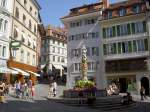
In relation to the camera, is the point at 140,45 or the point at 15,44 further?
the point at 140,45

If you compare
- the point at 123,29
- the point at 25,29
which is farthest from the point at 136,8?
the point at 25,29

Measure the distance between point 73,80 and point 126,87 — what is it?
10.0 metres

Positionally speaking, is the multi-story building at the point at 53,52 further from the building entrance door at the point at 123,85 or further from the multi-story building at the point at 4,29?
the multi-story building at the point at 4,29

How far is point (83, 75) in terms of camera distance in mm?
29578

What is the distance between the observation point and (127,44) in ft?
145

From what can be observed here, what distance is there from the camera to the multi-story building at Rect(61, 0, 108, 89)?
46.6m

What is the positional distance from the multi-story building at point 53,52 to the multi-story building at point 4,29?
37916mm

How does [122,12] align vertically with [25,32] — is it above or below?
above

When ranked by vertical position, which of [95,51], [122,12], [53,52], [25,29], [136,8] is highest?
[136,8]

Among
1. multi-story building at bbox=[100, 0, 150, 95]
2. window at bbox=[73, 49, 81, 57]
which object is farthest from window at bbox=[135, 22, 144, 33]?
window at bbox=[73, 49, 81, 57]

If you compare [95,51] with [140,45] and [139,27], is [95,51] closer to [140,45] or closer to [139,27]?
[140,45]

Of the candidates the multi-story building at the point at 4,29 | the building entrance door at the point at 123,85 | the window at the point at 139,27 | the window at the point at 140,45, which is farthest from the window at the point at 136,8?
the multi-story building at the point at 4,29

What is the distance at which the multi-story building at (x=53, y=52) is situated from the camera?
247 feet

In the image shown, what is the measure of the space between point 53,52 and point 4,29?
4258 centimetres
